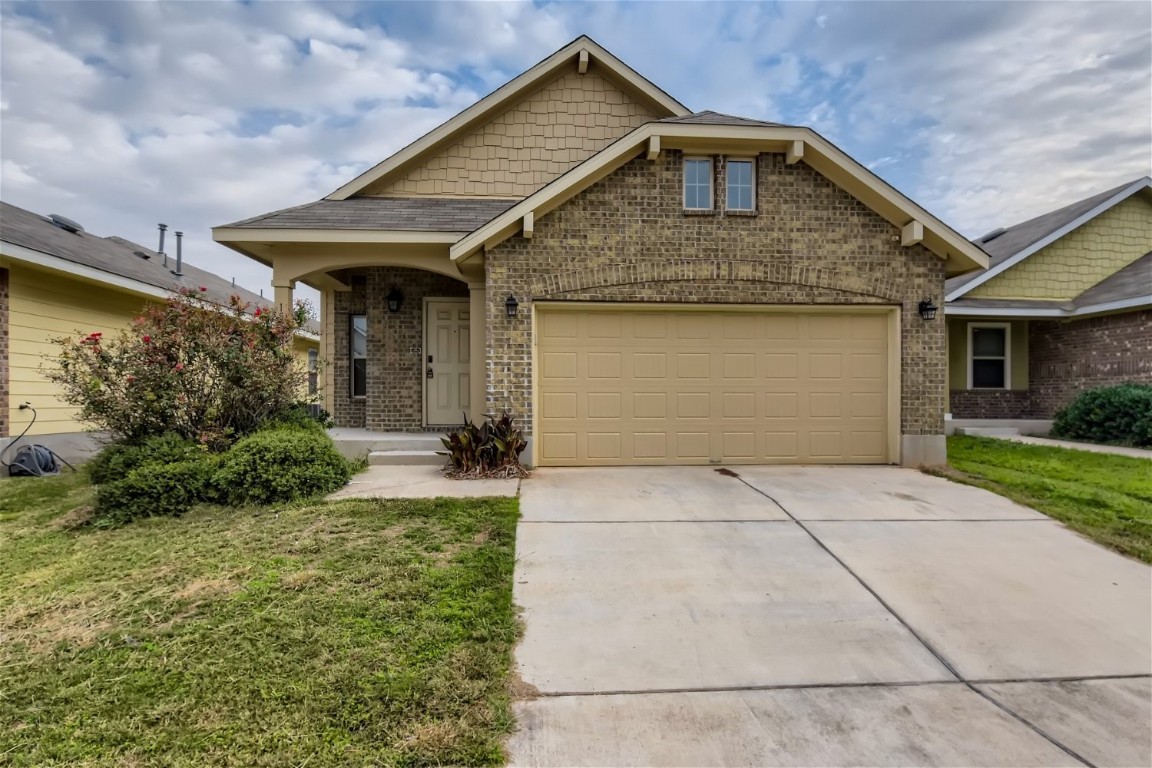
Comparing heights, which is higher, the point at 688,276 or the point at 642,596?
the point at 688,276

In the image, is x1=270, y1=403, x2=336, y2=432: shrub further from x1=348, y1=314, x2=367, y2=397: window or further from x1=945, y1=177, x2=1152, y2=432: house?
x1=945, y1=177, x2=1152, y2=432: house

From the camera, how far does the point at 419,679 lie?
107 inches

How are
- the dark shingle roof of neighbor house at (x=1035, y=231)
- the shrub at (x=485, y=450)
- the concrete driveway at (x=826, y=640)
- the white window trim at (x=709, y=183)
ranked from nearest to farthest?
the concrete driveway at (x=826, y=640) < the shrub at (x=485, y=450) < the white window trim at (x=709, y=183) < the dark shingle roof of neighbor house at (x=1035, y=231)

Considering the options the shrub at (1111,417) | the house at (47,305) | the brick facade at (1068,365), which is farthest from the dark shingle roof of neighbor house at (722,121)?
the shrub at (1111,417)

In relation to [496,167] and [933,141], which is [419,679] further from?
[933,141]

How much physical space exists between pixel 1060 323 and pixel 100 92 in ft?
71.8

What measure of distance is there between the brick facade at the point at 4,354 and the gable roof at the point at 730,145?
6970mm

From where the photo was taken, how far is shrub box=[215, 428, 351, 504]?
19.6 ft

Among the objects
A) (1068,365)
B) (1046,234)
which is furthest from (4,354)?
(1068,365)

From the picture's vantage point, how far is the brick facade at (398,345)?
32.1ft

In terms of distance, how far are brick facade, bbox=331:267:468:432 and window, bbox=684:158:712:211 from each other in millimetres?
4300

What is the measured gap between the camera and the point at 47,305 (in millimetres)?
9008

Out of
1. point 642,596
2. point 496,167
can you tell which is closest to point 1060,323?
point 496,167

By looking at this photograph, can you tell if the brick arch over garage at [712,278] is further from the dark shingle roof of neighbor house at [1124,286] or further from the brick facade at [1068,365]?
the dark shingle roof of neighbor house at [1124,286]
